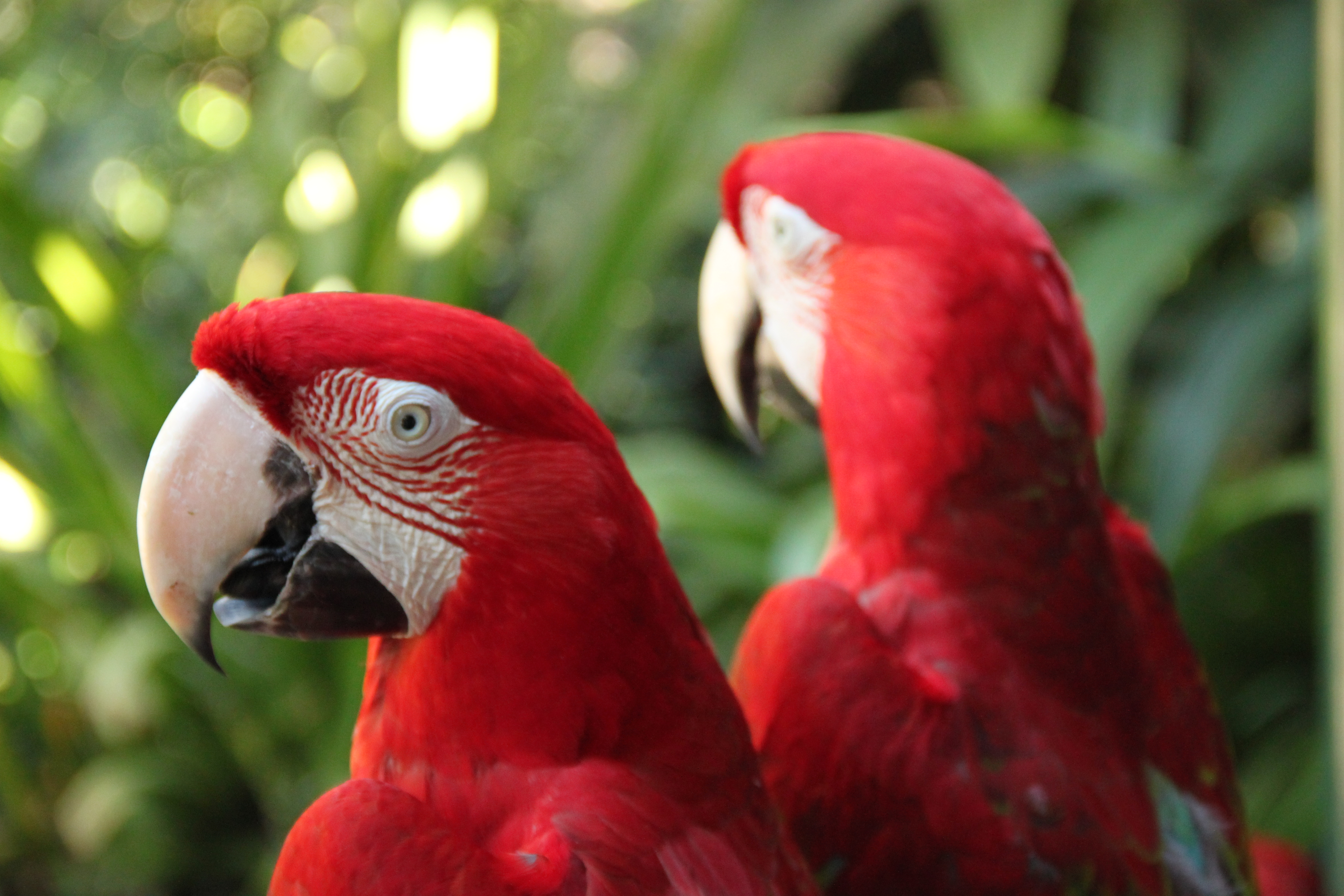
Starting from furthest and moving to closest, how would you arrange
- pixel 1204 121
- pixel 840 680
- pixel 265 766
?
pixel 1204 121, pixel 265 766, pixel 840 680

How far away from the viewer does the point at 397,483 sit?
0.39m

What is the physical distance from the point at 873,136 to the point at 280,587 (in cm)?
37

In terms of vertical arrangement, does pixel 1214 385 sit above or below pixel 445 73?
below

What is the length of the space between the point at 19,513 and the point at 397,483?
103 cm

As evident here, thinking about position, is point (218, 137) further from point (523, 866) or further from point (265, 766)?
point (523, 866)

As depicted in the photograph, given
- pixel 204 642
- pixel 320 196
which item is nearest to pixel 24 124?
pixel 320 196

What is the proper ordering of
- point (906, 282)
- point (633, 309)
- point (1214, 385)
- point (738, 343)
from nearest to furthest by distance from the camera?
point (906, 282) < point (738, 343) < point (1214, 385) < point (633, 309)

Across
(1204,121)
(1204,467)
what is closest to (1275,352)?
(1204,467)

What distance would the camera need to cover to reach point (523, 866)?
1.14ft

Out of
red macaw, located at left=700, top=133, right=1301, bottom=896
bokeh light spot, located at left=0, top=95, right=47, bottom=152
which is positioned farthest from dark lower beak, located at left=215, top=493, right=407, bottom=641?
bokeh light spot, located at left=0, top=95, right=47, bottom=152

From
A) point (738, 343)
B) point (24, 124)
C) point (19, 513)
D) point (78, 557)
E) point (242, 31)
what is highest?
point (242, 31)

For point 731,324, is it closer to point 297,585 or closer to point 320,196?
point 297,585

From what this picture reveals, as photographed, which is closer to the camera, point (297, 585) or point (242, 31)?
point (297, 585)

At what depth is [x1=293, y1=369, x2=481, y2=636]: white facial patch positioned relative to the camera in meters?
0.38
